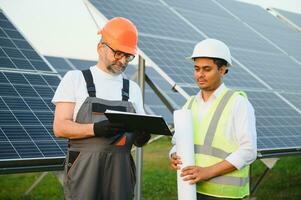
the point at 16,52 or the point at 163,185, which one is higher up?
the point at 16,52

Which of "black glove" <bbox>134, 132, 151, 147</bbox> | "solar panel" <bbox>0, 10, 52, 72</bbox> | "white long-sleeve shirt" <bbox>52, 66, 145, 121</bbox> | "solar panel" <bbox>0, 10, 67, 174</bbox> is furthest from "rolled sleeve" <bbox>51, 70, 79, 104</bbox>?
"solar panel" <bbox>0, 10, 52, 72</bbox>

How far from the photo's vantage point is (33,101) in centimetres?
607

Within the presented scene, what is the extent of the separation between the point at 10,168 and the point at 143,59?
2.61m

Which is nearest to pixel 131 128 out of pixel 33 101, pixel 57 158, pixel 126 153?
pixel 126 153

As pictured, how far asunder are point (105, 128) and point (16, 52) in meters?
4.18

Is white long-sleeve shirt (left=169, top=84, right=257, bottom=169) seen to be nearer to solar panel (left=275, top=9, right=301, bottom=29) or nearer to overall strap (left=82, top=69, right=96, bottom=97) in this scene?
overall strap (left=82, top=69, right=96, bottom=97)

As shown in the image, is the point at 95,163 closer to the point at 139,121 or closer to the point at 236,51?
the point at 139,121

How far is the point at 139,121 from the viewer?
3395mm

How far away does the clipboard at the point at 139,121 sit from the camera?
323 centimetres

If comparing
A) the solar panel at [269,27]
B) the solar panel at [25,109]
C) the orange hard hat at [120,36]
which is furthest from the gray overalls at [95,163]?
the solar panel at [269,27]

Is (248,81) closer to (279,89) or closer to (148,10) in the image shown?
(279,89)

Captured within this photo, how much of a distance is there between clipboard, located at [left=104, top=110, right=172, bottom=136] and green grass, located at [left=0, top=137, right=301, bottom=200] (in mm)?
7458

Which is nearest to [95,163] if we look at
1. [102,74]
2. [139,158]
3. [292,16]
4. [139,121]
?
[139,121]

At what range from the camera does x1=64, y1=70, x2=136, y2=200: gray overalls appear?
344cm
